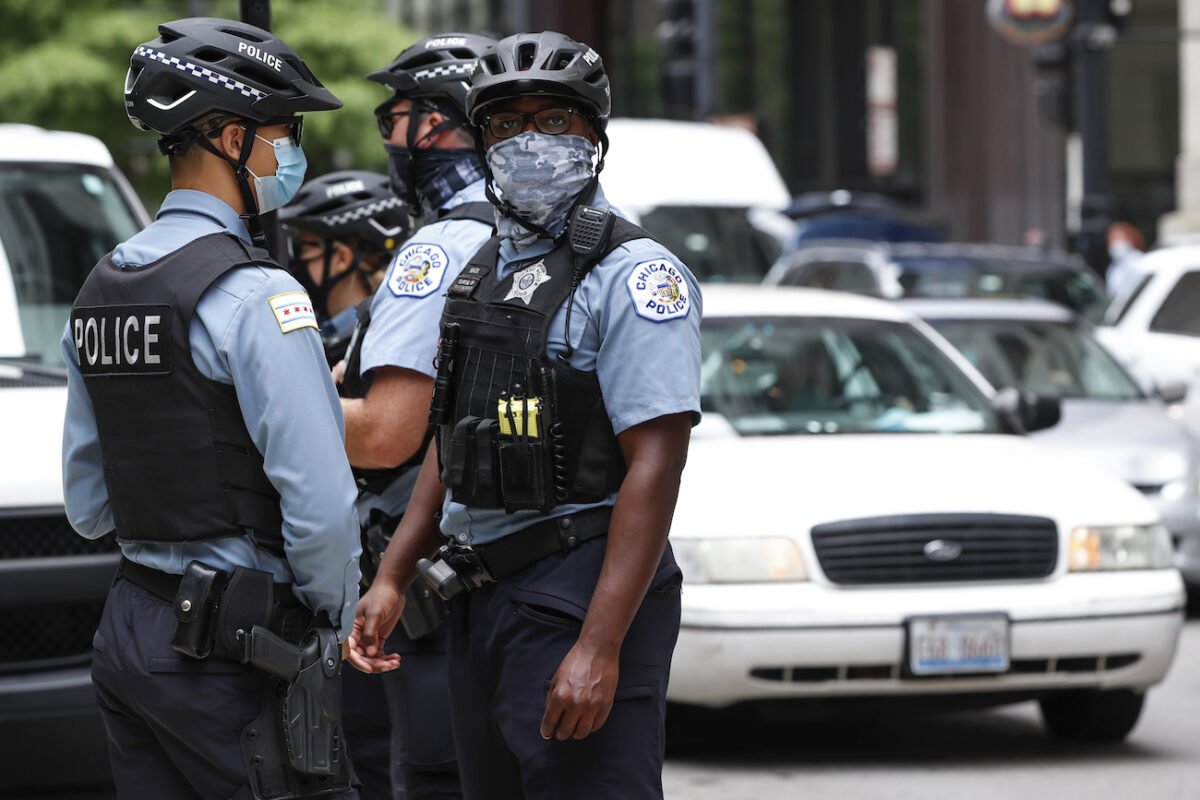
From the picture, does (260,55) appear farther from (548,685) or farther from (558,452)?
(548,685)

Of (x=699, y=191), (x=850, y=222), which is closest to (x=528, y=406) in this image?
(x=699, y=191)

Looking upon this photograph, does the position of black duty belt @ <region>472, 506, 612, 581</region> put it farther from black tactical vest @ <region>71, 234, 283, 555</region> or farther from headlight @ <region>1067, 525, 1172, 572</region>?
headlight @ <region>1067, 525, 1172, 572</region>

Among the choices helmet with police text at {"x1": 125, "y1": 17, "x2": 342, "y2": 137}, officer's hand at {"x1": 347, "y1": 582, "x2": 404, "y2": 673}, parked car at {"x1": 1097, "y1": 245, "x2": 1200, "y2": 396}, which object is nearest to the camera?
helmet with police text at {"x1": 125, "y1": 17, "x2": 342, "y2": 137}

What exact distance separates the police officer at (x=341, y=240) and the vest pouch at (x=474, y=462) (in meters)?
1.55

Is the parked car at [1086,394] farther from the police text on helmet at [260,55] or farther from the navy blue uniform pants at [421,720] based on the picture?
the police text on helmet at [260,55]

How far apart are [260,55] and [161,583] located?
978 mm

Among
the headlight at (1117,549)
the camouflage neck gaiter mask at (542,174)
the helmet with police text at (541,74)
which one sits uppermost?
the helmet with police text at (541,74)

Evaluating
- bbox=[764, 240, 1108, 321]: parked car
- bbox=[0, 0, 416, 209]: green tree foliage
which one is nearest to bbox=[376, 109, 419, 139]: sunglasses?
bbox=[764, 240, 1108, 321]: parked car

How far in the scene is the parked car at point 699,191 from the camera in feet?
55.9

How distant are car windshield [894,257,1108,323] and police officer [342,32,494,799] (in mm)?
9812

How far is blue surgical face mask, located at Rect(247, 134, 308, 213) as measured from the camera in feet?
11.6

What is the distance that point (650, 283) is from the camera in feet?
11.8

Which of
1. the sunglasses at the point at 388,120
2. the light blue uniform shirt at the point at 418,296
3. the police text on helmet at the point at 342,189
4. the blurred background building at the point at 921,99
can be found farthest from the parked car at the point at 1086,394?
the blurred background building at the point at 921,99

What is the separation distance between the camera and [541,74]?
12.2 ft
